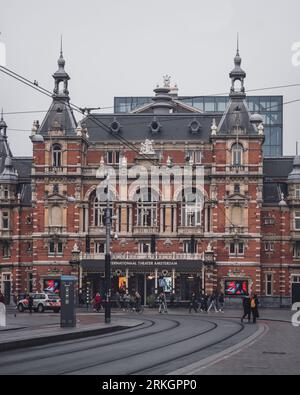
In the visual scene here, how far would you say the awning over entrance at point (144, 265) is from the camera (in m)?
77.2

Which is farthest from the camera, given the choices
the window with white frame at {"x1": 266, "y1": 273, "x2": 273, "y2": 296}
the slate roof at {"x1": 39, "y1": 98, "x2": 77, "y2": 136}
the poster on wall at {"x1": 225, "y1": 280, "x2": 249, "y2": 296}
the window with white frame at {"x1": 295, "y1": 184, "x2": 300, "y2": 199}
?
the slate roof at {"x1": 39, "y1": 98, "x2": 77, "y2": 136}

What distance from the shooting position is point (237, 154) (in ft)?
258

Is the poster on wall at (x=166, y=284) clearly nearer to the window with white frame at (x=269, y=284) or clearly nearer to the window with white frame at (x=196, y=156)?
the window with white frame at (x=269, y=284)

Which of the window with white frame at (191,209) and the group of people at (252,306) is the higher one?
the window with white frame at (191,209)

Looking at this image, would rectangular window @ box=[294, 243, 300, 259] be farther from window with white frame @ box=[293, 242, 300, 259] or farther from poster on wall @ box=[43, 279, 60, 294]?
poster on wall @ box=[43, 279, 60, 294]

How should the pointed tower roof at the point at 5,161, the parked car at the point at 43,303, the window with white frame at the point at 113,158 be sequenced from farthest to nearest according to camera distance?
the pointed tower roof at the point at 5,161 < the window with white frame at the point at 113,158 < the parked car at the point at 43,303

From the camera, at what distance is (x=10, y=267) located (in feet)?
273

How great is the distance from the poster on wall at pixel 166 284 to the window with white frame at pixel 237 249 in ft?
20.0

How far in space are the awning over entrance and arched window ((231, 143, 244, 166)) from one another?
9.57 meters

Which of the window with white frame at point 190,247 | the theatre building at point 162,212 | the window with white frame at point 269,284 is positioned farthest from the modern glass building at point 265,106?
the window with white frame at point 190,247

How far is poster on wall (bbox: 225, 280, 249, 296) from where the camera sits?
256ft

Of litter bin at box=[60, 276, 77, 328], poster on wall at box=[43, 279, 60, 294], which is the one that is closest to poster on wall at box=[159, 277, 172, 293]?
poster on wall at box=[43, 279, 60, 294]

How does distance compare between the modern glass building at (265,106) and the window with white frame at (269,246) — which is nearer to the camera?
the window with white frame at (269,246)

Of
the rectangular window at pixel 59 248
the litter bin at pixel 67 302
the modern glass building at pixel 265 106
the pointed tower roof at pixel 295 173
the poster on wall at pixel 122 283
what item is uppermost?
the modern glass building at pixel 265 106
